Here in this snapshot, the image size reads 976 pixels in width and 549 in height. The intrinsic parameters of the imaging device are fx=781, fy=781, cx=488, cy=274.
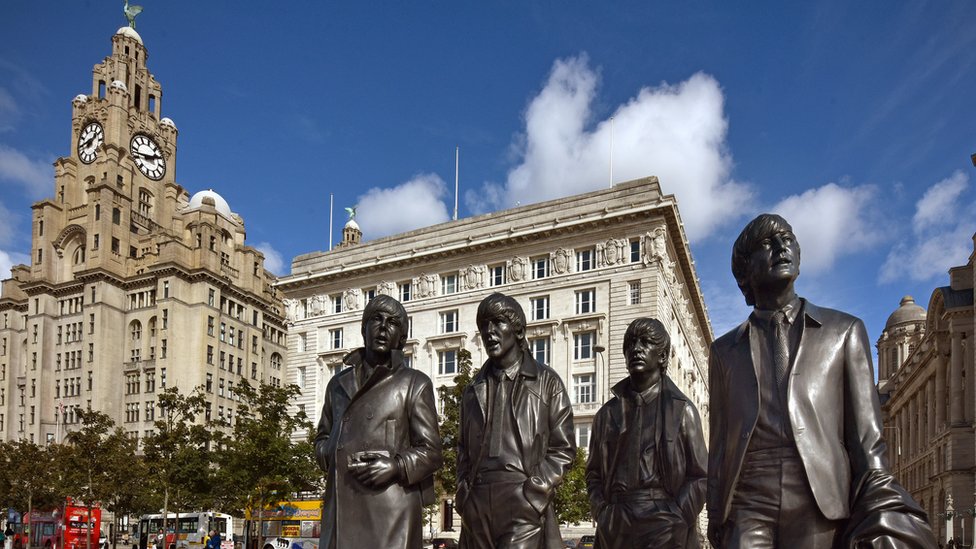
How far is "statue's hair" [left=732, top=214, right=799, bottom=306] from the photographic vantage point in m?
4.46

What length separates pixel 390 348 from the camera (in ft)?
20.6

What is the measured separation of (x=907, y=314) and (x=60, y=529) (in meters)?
135

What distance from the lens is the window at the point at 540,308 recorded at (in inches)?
2080

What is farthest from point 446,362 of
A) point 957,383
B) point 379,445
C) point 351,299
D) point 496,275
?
point 379,445

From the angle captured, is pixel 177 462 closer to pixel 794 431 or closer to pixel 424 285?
pixel 424 285

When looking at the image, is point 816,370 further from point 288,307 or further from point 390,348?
point 288,307

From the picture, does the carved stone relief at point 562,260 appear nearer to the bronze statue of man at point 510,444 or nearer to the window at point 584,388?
the window at point 584,388

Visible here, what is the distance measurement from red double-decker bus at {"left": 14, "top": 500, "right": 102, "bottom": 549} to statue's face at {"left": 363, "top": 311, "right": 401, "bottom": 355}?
163 ft

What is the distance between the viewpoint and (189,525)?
5059 cm

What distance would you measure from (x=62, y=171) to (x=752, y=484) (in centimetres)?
9533

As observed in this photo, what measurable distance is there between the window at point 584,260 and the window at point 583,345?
4.43 m

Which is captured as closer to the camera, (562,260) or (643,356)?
(643,356)

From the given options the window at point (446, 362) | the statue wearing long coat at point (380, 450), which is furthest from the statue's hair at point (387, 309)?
the window at point (446, 362)

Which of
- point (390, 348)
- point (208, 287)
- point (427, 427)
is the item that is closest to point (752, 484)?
point (427, 427)
